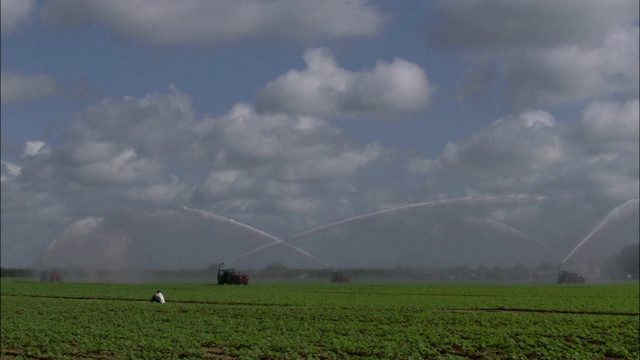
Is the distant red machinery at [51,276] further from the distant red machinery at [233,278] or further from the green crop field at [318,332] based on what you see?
the green crop field at [318,332]

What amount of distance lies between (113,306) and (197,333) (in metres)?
21.1

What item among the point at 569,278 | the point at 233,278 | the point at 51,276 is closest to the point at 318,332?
the point at 233,278

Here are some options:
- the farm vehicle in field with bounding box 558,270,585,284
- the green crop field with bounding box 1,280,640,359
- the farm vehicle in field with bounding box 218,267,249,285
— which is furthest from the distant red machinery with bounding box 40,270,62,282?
the farm vehicle in field with bounding box 558,270,585,284

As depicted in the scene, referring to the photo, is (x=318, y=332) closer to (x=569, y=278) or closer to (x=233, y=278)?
(x=233, y=278)

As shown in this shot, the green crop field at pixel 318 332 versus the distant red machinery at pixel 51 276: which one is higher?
the distant red machinery at pixel 51 276

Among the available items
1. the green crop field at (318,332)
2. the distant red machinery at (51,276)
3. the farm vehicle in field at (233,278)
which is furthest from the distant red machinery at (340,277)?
the green crop field at (318,332)

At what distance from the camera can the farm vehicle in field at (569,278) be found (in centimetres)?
11231

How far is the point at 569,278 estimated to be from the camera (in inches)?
4461

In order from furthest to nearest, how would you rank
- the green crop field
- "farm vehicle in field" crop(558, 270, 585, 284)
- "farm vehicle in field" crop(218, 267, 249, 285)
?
"farm vehicle in field" crop(558, 270, 585, 284) → "farm vehicle in field" crop(218, 267, 249, 285) → the green crop field

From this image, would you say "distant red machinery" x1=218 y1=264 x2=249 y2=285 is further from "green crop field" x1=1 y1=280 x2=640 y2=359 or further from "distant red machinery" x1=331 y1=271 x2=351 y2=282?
"green crop field" x1=1 y1=280 x2=640 y2=359

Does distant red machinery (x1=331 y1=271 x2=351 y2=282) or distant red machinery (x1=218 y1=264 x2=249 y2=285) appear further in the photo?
distant red machinery (x1=331 y1=271 x2=351 y2=282)

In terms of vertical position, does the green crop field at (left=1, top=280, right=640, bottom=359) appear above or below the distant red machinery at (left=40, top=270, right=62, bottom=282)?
below

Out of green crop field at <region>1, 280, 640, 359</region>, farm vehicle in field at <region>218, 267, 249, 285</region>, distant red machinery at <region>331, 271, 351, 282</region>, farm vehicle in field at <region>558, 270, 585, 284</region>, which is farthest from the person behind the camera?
distant red machinery at <region>331, 271, 351, 282</region>

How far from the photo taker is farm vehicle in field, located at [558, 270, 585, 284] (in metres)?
112
